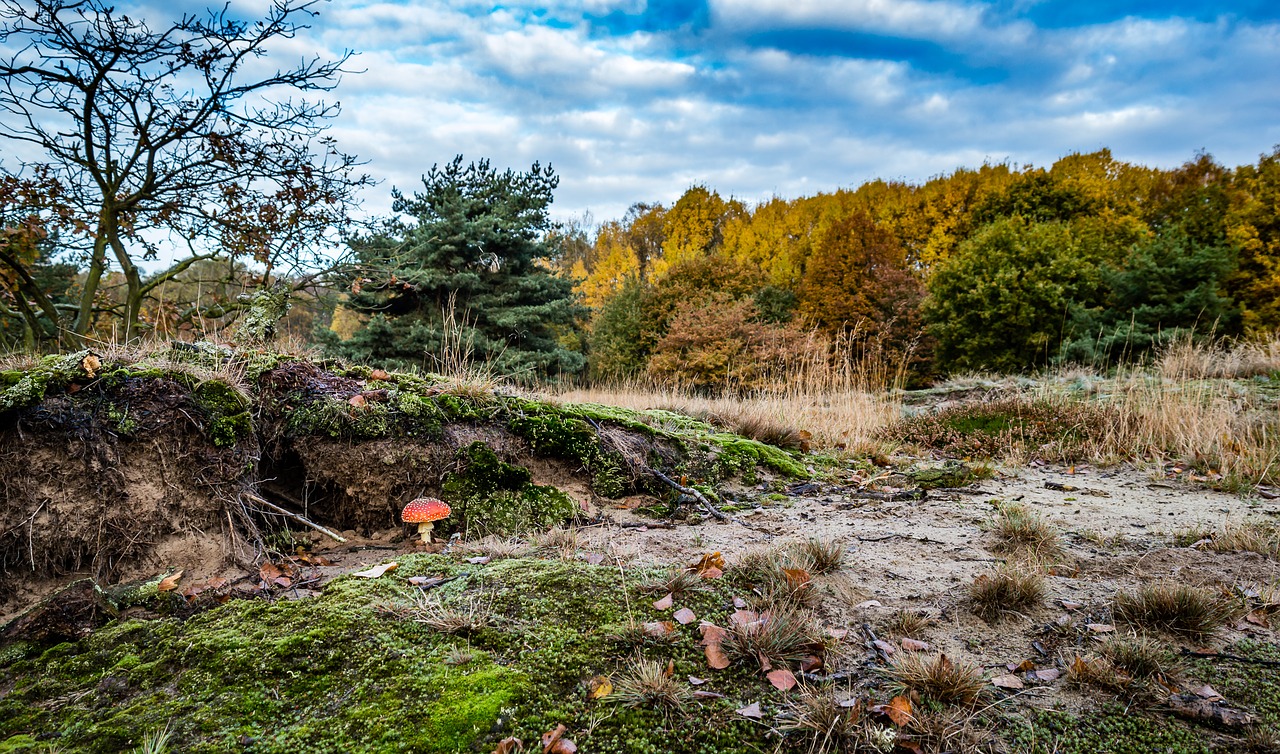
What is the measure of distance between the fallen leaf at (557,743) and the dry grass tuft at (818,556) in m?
1.20

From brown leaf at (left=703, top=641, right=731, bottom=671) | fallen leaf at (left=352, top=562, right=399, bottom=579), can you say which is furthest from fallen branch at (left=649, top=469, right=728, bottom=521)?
fallen leaf at (left=352, top=562, right=399, bottom=579)

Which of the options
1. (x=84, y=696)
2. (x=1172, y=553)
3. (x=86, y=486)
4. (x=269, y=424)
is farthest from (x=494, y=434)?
(x=1172, y=553)

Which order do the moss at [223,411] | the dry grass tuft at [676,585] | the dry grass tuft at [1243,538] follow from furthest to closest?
the moss at [223,411] < the dry grass tuft at [1243,538] < the dry grass tuft at [676,585]

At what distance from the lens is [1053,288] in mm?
14734

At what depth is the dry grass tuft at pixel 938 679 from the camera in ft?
4.65

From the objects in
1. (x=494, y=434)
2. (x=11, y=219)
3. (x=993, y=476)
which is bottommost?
(x=993, y=476)

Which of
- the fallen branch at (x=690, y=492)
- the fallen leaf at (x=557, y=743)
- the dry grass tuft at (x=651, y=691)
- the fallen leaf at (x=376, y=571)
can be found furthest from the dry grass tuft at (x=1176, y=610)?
the fallen leaf at (x=376, y=571)

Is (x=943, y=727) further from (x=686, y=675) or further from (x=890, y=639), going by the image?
(x=686, y=675)

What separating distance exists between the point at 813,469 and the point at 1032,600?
2941 millimetres

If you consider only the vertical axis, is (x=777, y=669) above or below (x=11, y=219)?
below

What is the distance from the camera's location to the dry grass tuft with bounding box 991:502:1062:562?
2.50 metres

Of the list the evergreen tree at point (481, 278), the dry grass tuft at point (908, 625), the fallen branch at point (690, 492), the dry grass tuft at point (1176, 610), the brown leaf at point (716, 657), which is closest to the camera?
the brown leaf at point (716, 657)

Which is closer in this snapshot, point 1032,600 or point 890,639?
point 890,639

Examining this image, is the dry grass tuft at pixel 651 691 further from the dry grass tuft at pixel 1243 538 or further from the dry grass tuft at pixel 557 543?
the dry grass tuft at pixel 1243 538
